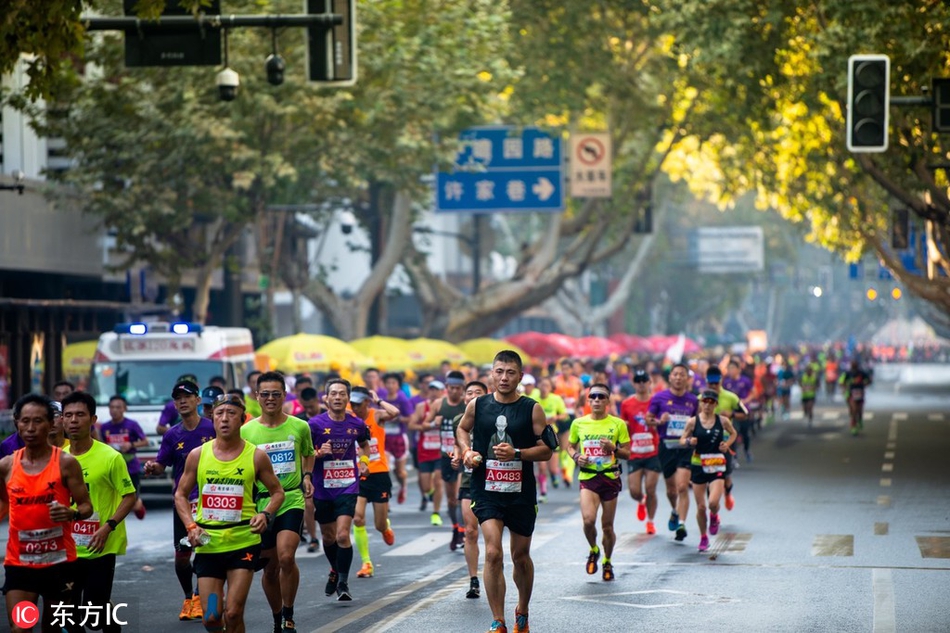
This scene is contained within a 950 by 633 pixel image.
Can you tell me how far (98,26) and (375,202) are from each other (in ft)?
90.7

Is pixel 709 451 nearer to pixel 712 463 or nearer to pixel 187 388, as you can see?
pixel 712 463

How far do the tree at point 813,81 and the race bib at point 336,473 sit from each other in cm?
1419

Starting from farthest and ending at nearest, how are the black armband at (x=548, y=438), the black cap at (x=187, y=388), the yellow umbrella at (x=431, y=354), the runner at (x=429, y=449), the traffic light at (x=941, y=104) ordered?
the yellow umbrella at (x=431, y=354) < the runner at (x=429, y=449) < the traffic light at (x=941, y=104) < the black cap at (x=187, y=388) < the black armband at (x=548, y=438)

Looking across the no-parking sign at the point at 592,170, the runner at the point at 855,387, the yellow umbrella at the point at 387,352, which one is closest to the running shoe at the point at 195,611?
the yellow umbrella at the point at 387,352

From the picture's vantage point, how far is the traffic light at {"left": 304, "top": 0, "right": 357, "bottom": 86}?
564 inches

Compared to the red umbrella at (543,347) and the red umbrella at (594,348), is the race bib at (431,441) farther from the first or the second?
the red umbrella at (594,348)

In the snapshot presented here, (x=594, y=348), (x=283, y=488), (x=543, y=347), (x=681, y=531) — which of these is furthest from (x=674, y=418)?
(x=594, y=348)

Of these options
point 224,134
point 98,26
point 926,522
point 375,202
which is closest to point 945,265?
point 375,202

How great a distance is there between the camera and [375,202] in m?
42.6

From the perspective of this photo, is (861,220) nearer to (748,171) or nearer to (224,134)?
(748,171)

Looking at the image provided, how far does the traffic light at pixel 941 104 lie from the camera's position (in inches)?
711

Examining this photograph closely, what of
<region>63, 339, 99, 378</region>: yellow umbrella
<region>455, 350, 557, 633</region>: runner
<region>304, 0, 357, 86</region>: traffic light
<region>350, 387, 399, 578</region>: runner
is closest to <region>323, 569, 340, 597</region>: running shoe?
<region>350, 387, 399, 578</region>: runner

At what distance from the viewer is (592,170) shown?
38656mm

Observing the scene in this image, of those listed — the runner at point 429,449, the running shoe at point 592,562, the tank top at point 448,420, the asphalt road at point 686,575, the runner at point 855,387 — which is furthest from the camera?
the runner at point 855,387
